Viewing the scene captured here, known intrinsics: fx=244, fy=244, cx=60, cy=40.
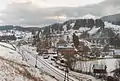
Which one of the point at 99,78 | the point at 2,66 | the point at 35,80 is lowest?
the point at 99,78

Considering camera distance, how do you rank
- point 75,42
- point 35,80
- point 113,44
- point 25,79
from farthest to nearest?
point 113,44, point 75,42, point 35,80, point 25,79

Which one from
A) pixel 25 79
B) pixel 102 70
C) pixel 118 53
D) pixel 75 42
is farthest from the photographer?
pixel 75 42

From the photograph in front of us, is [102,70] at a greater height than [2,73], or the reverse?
[2,73]

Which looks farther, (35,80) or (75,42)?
(75,42)

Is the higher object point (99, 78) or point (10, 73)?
point (10, 73)

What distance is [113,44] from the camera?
17538 centimetres

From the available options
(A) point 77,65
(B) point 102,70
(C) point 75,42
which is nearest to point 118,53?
(C) point 75,42

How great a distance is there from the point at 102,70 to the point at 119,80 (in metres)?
14.3

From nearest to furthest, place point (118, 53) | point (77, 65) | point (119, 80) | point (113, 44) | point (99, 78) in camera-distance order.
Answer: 1. point (119, 80)
2. point (99, 78)
3. point (77, 65)
4. point (118, 53)
5. point (113, 44)

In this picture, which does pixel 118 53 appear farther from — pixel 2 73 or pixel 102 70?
pixel 2 73

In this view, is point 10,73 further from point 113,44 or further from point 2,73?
point 113,44

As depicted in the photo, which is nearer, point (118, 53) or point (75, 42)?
point (118, 53)

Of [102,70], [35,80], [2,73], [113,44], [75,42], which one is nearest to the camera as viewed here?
[2,73]

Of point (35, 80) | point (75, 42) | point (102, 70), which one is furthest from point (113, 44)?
point (35, 80)
